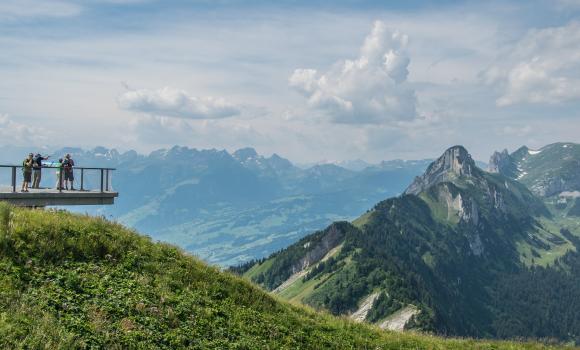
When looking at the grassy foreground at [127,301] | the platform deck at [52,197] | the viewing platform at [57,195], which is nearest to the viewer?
the grassy foreground at [127,301]

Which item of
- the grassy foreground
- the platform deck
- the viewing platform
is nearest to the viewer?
the grassy foreground

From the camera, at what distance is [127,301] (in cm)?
1652

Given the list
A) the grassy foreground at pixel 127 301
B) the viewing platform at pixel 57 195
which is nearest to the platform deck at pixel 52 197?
the viewing platform at pixel 57 195

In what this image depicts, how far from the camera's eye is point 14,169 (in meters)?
34.5

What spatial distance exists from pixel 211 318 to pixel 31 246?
673cm

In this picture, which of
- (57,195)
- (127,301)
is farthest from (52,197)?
(127,301)

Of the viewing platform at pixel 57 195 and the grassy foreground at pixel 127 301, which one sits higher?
the viewing platform at pixel 57 195

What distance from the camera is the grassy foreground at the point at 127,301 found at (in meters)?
14.1

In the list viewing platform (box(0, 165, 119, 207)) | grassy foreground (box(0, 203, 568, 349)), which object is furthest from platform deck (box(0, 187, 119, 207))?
grassy foreground (box(0, 203, 568, 349))

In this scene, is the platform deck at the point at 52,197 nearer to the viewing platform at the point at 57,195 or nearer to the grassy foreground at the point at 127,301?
the viewing platform at the point at 57,195

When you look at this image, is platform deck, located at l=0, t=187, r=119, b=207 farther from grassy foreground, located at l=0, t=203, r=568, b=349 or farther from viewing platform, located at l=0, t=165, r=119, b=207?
grassy foreground, located at l=0, t=203, r=568, b=349

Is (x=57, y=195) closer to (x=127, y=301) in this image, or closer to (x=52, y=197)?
(x=52, y=197)

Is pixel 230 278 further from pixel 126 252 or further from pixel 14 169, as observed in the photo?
pixel 14 169

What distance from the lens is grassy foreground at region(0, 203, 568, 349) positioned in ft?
46.3
